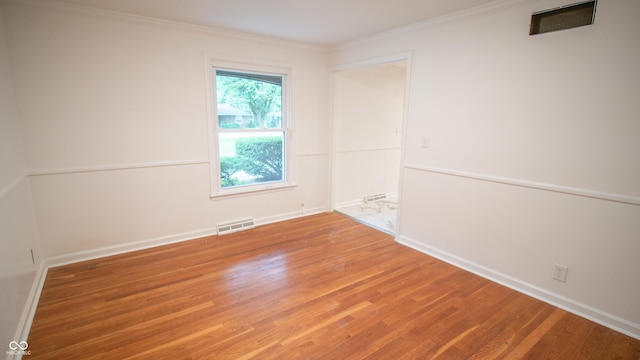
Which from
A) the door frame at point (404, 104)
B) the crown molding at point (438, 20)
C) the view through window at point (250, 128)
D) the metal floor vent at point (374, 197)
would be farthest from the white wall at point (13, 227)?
the metal floor vent at point (374, 197)

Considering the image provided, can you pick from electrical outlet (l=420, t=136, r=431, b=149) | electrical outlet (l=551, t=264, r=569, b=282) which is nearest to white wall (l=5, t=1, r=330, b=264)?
electrical outlet (l=420, t=136, r=431, b=149)

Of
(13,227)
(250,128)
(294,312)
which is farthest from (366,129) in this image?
(13,227)

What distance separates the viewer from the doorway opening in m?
4.68

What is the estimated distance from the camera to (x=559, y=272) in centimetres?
246

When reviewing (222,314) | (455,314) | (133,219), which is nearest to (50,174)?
(133,219)

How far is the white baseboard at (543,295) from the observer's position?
220cm

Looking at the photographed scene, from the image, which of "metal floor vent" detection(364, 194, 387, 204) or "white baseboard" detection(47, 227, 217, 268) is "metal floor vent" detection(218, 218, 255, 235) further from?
"metal floor vent" detection(364, 194, 387, 204)

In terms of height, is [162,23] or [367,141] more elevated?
[162,23]

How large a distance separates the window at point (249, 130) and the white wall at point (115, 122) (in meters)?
0.17

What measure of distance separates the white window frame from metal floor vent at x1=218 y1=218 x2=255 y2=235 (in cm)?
37

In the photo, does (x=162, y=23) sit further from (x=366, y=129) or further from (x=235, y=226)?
(x=366, y=129)

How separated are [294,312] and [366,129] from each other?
3428 mm

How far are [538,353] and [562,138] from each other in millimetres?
1553

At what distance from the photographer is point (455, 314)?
234 centimetres
